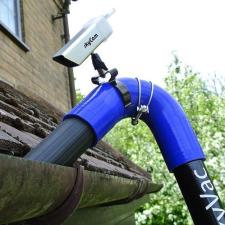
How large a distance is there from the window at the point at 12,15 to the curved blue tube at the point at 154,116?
296cm

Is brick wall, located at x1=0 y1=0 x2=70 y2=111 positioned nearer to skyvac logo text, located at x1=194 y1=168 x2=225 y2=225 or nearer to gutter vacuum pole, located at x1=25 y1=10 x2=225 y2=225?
gutter vacuum pole, located at x1=25 y1=10 x2=225 y2=225

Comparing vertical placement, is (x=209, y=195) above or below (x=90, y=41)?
below

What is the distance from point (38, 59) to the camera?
204 inches

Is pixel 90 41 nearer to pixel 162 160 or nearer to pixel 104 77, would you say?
pixel 104 77

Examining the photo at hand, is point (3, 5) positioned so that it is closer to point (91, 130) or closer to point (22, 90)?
→ point (22, 90)

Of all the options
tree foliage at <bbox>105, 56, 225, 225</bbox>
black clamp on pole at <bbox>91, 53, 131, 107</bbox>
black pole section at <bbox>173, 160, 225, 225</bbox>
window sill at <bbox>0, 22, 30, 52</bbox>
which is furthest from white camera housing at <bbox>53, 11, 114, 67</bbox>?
tree foliage at <bbox>105, 56, 225, 225</bbox>

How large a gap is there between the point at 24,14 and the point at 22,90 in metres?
1.25

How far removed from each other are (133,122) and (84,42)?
585mm

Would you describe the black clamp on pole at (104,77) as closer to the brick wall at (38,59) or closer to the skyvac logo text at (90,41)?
the skyvac logo text at (90,41)

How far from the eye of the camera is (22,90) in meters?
4.24

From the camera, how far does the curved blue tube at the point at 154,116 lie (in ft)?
5.45

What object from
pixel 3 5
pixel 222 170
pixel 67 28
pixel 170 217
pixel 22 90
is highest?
pixel 67 28

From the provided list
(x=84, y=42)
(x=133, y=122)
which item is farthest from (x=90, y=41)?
(x=133, y=122)

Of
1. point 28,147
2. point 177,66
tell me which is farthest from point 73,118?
point 177,66
